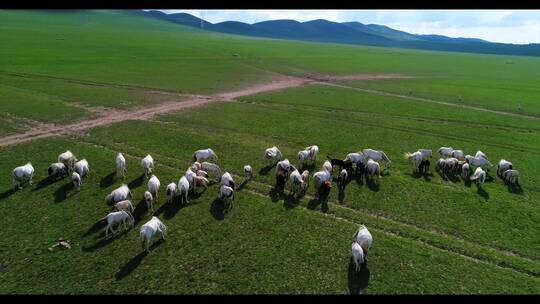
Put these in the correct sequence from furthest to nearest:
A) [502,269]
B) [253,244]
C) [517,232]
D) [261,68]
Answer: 1. [261,68]
2. [517,232]
3. [253,244]
4. [502,269]

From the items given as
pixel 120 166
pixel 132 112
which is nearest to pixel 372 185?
pixel 120 166

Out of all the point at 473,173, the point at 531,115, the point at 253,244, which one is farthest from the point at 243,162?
the point at 531,115

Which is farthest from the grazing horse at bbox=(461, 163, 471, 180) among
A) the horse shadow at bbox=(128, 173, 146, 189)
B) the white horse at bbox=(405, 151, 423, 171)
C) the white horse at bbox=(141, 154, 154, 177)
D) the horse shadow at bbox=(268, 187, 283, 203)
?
the horse shadow at bbox=(128, 173, 146, 189)

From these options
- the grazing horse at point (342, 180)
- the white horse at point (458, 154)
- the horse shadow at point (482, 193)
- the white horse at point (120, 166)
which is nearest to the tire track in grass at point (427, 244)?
the grazing horse at point (342, 180)

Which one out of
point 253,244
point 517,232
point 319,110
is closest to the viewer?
point 253,244

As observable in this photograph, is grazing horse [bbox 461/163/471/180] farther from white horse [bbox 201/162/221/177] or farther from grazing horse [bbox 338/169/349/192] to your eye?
white horse [bbox 201/162/221/177]
